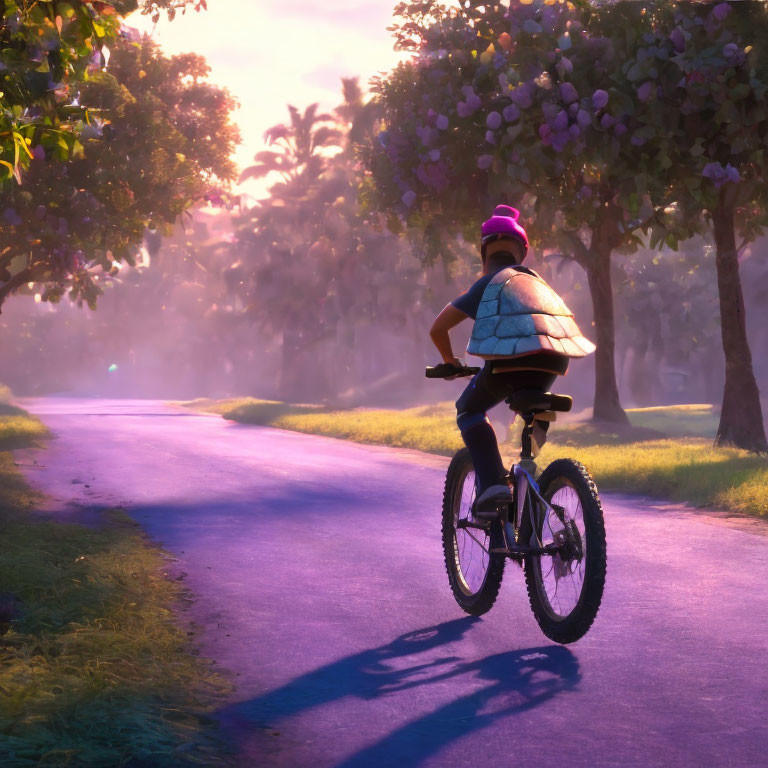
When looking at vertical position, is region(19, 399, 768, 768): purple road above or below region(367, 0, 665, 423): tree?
below

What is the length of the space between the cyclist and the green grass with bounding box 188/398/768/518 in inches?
233

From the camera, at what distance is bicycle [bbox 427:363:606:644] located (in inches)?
222

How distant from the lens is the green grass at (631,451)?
13078mm

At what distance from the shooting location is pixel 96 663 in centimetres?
532

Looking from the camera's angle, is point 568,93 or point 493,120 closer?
point 568,93

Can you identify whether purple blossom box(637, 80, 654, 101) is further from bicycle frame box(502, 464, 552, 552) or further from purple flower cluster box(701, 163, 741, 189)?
bicycle frame box(502, 464, 552, 552)

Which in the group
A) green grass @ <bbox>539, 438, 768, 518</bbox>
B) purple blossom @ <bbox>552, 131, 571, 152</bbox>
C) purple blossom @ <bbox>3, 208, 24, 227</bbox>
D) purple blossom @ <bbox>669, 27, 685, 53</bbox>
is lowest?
green grass @ <bbox>539, 438, 768, 518</bbox>

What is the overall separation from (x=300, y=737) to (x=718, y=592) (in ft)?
12.8

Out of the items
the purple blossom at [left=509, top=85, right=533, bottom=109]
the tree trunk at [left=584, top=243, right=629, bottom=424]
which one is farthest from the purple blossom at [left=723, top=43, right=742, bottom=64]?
the tree trunk at [left=584, top=243, right=629, bottom=424]

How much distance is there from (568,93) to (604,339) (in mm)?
9362

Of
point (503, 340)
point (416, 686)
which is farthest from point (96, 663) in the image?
point (503, 340)

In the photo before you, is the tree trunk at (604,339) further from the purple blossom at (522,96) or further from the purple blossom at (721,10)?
the purple blossom at (721,10)

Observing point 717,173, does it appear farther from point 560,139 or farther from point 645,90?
point 560,139

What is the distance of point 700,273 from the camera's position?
5053 centimetres
